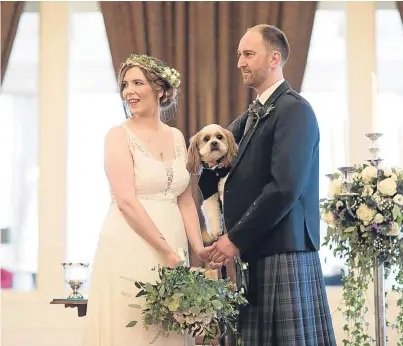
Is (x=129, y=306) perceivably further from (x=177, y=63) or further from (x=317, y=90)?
(x=317, y=90)

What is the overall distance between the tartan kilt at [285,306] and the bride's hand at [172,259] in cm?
30

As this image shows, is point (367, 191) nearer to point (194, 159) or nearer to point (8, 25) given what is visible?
point (194, 159)

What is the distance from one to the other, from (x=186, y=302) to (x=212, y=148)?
2.20 feet

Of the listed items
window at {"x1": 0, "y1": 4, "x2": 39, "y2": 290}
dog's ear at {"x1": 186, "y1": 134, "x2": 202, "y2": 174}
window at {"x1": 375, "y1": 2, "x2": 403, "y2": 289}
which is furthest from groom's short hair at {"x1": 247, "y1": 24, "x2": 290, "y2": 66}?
window at {"x1": 0, "y1": 4, "x2": 39, "y2": 290}

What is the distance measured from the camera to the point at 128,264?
2416mm

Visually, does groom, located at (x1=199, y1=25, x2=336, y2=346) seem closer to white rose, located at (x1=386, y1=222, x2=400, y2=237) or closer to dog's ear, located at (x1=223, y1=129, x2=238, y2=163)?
dog's ear, located at (x1=223, y1=129, x2=238, y2=163)

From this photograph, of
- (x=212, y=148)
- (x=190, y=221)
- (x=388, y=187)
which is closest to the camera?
(x=212, y=148)

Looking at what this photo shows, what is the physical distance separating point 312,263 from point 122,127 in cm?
95

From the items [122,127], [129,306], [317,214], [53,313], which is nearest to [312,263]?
[317,214]

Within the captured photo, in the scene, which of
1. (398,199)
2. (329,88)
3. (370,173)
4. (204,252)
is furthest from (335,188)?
(329,88)

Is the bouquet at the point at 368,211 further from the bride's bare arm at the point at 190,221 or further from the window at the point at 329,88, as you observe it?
the window at the point at 329,88

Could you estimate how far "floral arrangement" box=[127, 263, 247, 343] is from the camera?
2182 millimetres

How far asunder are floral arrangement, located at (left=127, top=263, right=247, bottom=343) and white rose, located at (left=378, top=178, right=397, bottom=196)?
4.32 ft

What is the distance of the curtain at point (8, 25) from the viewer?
193 inches
